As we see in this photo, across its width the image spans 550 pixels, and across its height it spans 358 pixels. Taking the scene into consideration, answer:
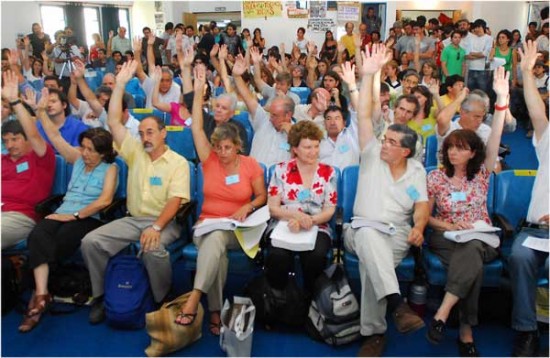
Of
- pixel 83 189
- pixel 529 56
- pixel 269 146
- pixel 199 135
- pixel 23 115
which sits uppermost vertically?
pixel 529 56

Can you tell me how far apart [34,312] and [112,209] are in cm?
74

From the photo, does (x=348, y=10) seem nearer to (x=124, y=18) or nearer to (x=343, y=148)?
(x=124, y=18)

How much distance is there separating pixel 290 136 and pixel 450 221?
1.07 metres

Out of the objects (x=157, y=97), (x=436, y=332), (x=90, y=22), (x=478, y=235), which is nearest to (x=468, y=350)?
(x=436, y=332)

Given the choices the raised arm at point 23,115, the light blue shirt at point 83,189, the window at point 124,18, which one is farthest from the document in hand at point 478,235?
the window at point 124,18

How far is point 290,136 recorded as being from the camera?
2.98 metres

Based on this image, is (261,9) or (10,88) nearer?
(10,88)

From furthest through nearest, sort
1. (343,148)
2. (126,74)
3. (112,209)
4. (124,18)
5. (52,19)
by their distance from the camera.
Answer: (124,18) < (52,19) < (343,148) < (126,74) < (112,209)

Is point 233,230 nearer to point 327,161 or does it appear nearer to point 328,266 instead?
point 328,266

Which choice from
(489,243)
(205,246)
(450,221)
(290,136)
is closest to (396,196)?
(450,221)

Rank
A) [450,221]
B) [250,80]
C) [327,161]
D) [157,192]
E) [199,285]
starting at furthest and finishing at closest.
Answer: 1. [250,80]
2. [327,161]
3. [157,192]
4. [450,221]
5. [199,285]

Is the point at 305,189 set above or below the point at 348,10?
below

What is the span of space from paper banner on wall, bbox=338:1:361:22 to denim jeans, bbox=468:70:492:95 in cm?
443

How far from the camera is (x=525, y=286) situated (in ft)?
8.23
